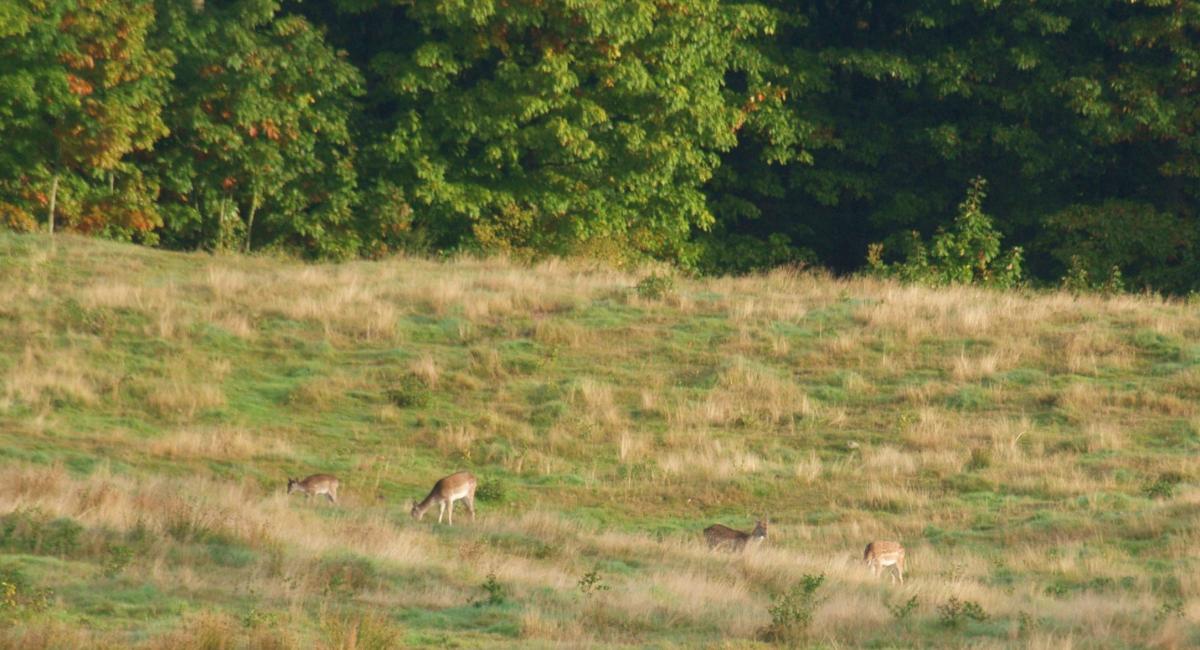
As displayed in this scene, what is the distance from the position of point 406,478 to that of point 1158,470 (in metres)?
9.56

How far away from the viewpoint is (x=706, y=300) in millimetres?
29141

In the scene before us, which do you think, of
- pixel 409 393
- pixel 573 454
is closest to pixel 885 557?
pixel 573 454

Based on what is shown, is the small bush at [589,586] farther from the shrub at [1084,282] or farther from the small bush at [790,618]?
the shrub at [1084,282]

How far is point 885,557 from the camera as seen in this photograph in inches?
625

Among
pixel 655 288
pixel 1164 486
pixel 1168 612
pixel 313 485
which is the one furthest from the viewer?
pixel 655 288

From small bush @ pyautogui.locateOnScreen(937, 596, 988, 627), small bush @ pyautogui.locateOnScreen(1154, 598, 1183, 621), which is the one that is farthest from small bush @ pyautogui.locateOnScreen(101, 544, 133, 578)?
small bush @ pyautogui.locateOnScreen(1154, 598, 1183, 621)

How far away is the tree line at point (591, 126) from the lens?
35219mm

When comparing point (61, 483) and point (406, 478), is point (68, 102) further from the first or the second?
point (61, 483)

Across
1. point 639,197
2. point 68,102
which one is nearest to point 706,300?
point 639,197

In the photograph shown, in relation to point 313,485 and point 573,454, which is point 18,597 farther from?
point 573,454

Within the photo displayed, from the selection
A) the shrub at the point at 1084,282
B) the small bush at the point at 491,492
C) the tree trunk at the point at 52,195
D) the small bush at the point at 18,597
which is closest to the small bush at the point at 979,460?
the small bush at the point at 491,492

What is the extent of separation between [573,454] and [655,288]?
7.36m

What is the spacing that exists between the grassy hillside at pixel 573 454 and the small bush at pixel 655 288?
0.09m

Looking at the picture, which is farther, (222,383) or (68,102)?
(68,102)
